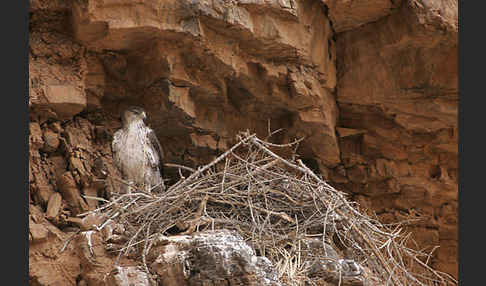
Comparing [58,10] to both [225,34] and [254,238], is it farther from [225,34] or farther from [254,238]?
[254,238]

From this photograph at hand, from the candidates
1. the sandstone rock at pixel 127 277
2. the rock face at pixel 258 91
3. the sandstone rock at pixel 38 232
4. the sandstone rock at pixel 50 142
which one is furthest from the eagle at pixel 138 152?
the sandstone rock at pixel 127 277

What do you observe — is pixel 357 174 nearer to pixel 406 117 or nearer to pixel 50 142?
pixel 406 117

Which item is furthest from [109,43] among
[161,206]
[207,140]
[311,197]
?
[311,197]

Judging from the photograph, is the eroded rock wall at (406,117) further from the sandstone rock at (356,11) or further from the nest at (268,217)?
the nest at (268,217)

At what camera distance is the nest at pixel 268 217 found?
411 cm

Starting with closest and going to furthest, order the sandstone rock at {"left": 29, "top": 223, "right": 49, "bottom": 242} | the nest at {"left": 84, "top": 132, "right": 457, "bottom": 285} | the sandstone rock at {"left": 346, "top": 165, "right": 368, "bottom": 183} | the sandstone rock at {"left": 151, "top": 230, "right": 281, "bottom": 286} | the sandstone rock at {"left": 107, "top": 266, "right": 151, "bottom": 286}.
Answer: the sandstone rock at {"left": 151, "top": 230, "right": 281, "bottom": 286} → the sandstone rock at {"left": 107, "top": 266, "right": 151, "bottom": 286} → the nest at {"left": 84, "top": 132, "right": 457, "bottom": 285} → the sandstone rock at {"left": 29, "top": 223, "right": 49, "bottom": 242} → the sandstone rock at {"left": 346, "top": 165, "right": 368, "bottom": 183}

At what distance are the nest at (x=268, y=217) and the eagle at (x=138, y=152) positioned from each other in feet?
1.62

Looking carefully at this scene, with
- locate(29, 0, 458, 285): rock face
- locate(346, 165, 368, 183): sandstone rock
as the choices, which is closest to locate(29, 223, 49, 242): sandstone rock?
locate(29, 0, 458, 285): rock face

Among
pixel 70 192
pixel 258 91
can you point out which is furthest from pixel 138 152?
pixel 258 91

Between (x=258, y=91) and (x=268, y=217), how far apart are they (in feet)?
6.17

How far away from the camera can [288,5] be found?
5.59 m

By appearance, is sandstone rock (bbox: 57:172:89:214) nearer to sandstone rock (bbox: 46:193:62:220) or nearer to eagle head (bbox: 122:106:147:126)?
sandstone rock (bbox: 46:193:62:220)

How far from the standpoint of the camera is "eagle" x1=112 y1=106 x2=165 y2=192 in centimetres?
515

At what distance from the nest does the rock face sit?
25.2 inches
